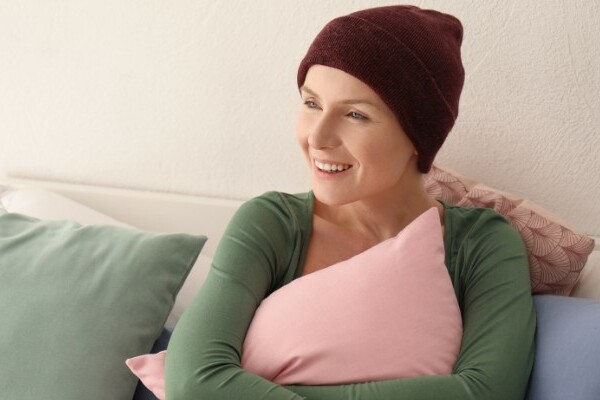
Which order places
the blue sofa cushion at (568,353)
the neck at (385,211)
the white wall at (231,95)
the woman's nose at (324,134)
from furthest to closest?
the white wall at (231,95) → the neck at (385,211) → the woman's nose at (324,134) → the blue sofa cushion at (568,353)

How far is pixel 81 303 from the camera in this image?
145cm

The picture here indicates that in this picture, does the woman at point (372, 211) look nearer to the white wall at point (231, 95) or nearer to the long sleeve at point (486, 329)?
the long sleeve at point (486, 329)

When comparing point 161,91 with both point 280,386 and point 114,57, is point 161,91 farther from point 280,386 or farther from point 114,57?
point 280,386

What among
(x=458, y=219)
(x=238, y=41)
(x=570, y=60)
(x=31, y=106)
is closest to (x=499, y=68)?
(x=570, y=60)

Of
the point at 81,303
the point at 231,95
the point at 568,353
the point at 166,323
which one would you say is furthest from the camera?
the point at 231,95

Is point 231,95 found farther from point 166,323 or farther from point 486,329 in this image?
point 486,329

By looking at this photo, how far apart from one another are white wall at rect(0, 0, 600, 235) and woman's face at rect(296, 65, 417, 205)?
376 millimetres

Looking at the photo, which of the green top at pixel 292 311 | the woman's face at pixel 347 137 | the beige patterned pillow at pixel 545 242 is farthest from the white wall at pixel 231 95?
the woman's face at pixel 347 137

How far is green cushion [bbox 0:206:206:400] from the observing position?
1400 millimetres

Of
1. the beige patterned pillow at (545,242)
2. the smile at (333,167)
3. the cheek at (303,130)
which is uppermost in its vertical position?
the cheek at (303,130)

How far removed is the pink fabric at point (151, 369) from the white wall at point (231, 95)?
563 mm

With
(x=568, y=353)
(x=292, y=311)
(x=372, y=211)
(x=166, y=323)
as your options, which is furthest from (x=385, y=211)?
(x=166, y=323)

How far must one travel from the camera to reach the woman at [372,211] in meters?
1.19

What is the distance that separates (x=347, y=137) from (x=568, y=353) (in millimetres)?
433
